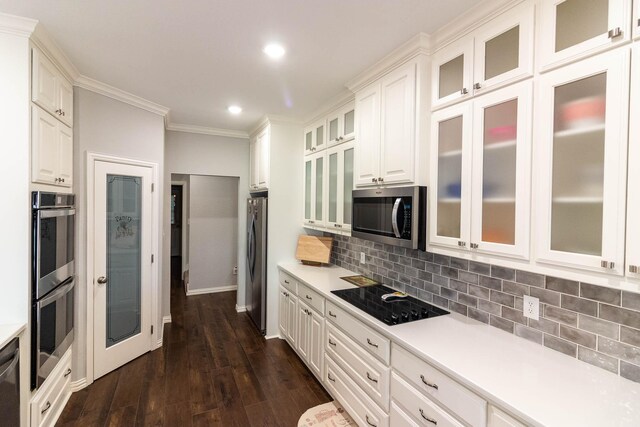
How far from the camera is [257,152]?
4.25m

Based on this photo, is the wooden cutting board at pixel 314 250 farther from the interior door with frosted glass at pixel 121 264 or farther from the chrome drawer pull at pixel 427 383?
the chrome drawer pull at pixel 427 383

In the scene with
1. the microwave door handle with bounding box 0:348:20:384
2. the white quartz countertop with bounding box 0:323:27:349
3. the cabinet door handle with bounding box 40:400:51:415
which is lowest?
the cabinet door handle with bounding box 40:400:51:415

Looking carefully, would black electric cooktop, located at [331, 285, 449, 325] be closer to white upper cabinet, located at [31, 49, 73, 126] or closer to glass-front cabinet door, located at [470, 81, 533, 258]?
glass-front cabinet door, located at [470, 81, 533, 258]

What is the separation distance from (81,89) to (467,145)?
3.06m

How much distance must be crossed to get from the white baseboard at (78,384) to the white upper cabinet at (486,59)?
11.7 ft

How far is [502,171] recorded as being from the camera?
1572 mm

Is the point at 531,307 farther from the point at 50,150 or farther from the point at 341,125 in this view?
the point at 50,150

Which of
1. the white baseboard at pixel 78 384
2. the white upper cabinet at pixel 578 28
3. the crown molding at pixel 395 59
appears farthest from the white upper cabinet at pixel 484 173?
the white baseboard at pixel 78 384

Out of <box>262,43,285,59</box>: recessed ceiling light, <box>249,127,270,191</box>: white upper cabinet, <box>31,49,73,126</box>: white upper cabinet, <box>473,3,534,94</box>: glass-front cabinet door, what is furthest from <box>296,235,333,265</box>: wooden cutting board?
<box>31,49,73,126</box>: white upper cabinet

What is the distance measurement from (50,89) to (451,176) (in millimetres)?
2748

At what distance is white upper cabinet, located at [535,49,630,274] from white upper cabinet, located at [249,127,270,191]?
2.97 meters

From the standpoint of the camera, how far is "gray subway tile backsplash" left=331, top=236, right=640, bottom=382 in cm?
135

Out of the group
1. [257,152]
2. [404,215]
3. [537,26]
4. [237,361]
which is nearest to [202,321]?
[237,361]

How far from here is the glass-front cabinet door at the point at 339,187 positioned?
2.97 metres
